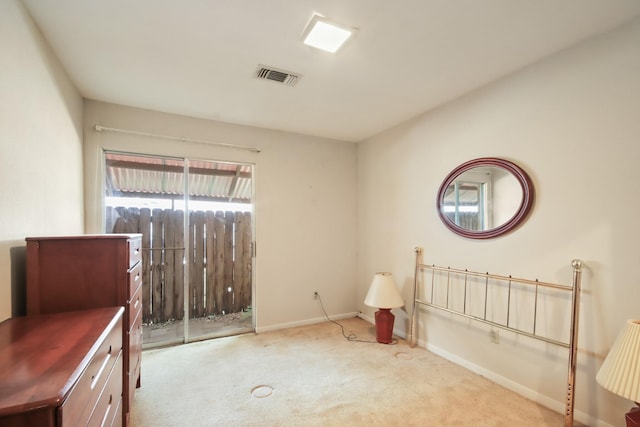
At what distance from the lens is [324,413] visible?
1975 millimetres

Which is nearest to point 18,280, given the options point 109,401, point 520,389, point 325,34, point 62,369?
point 109,401

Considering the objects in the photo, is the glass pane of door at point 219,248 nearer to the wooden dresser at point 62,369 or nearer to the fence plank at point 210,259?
the fence plank at point 210,259

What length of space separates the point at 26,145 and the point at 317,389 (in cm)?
245

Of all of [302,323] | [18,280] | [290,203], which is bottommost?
[302,323]

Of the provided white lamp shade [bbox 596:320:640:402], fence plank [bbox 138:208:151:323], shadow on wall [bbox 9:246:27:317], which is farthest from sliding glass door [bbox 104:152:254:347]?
white lamp shade [bbox 596:320:640:402]

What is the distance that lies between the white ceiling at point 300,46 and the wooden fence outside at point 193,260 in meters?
1.23

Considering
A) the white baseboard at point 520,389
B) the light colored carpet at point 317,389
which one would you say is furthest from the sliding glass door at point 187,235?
the white baseboard at point 520,389

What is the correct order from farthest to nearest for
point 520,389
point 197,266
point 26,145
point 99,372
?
point 197,266 < point 520,389 < point 26,145 < point 99,372

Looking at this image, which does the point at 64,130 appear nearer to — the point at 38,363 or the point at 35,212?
the point at 35,212

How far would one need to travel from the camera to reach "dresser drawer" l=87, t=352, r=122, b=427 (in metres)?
1.12

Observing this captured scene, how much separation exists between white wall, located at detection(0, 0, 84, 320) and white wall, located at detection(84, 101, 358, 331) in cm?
83

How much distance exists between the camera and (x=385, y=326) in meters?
3.10

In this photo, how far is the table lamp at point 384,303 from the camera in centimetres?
306

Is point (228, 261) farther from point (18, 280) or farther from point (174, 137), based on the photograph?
point (18, 280)
